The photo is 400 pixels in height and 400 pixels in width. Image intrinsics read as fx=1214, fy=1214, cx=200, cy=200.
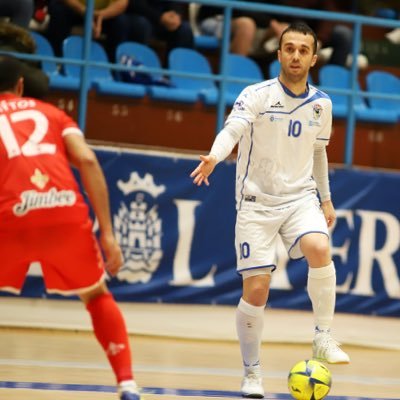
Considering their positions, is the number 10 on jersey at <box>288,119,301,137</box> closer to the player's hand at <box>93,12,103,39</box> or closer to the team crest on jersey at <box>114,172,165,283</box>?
the team crest on jersey at <box>114,172,165,283</box>

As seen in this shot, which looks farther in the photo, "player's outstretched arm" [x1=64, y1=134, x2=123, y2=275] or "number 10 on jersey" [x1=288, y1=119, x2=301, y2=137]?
"number 10 on jersey" [x1=288, y1=119, x2=301, y2=137]

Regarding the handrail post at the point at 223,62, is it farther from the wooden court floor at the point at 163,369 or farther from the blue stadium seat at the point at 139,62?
the wooden court floor at the point at 163,369

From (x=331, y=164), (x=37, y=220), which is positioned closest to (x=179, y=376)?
(x=37, y=220)

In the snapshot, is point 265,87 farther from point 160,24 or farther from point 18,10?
point 160,24

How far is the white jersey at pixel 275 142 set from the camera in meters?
7.41

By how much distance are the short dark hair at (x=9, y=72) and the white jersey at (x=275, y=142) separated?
1838 millimetres

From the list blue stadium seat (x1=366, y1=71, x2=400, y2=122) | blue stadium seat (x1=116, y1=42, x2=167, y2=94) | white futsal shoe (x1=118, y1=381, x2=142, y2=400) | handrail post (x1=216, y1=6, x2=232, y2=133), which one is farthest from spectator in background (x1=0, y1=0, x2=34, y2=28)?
white futsal shoe (x1=118, y1=381, x2=142, y2=400)

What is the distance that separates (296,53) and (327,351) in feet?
5.88

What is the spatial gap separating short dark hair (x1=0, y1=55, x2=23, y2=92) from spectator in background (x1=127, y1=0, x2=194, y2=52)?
270 inches

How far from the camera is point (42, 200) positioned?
5.62 m

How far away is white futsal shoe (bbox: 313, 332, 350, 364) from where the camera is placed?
7141 mm

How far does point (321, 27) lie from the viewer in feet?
48.9

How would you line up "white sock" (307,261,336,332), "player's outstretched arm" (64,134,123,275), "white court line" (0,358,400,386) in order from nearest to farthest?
"player's outstretched arm" (64,134,123,275), "white sock" (307,261,336,332), "white court line" (0,358,400,386)

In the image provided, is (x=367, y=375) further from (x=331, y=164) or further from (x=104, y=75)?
(x=104, y=75)
